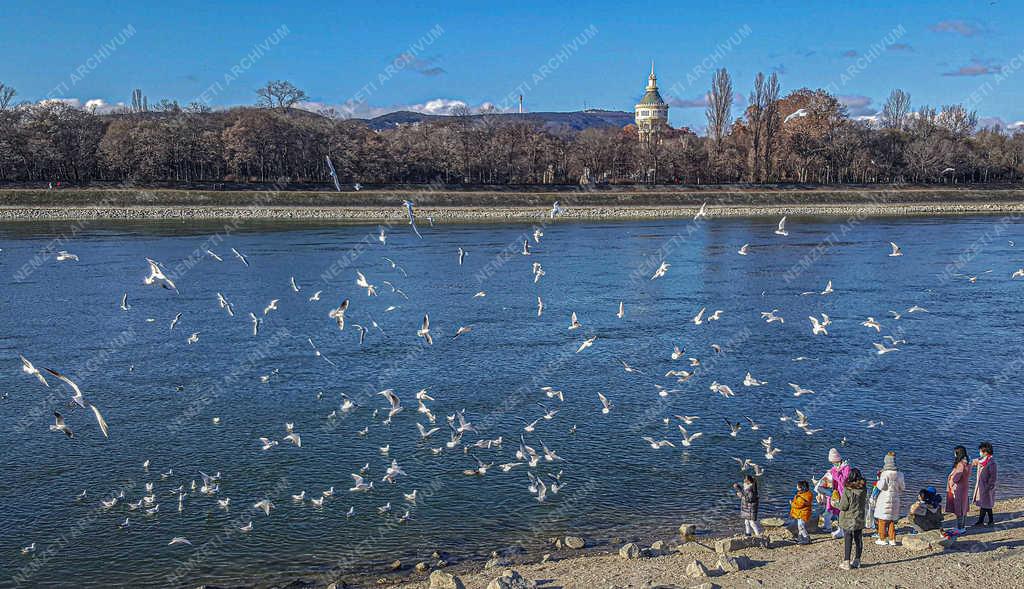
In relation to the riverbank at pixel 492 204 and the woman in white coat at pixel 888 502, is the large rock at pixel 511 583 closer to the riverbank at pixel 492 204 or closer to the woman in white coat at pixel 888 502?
the woman in white coat at pixel 888 502

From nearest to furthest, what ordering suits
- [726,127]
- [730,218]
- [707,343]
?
[707,343] < [730,218] < [726,127]

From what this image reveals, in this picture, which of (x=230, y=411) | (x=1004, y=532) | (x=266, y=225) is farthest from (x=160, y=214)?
(x=1004, y=532)

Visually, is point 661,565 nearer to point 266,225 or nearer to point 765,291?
point 765,291

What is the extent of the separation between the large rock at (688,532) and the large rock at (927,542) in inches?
147

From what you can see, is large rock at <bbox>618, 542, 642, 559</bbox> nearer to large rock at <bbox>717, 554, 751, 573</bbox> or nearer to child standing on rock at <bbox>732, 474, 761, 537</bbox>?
large rock at <bbox>717, 554, 751, 573</bbox>

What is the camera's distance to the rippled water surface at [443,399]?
53.1 ft

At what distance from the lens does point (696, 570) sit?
41.3 ft

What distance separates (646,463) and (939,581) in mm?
8006

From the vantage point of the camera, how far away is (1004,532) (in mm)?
13992

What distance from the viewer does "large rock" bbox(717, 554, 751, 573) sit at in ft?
42.4

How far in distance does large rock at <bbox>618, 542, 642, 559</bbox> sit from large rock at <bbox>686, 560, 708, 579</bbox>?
1607 millimetres

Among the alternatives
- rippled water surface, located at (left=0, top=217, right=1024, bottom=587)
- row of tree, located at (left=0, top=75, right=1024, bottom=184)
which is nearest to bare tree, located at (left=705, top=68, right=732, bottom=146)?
row of tree, located at (left=0, top=75, right=1024, bottom=184)

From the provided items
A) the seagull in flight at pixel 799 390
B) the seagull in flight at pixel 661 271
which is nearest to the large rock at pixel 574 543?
the seagull in flight at pixel 799 390

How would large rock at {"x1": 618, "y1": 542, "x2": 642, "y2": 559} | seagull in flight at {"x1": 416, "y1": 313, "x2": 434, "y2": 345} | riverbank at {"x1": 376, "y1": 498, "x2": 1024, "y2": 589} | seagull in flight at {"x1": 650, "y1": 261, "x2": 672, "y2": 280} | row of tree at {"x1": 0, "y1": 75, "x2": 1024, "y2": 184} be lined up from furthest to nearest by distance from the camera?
row of tree at {"x1": 0, "y1": 75, "x2": 1024, "y2": 184} → seagull in flight at {"x1": 650, "y1": 261, "x2": 672, "y2": 280} → seagull in flight at {"x1": 416, "y1": 313, "x2": 434, "y2": 345} → large rock at {"x1": 618, "y1": 542, "x2": 642, "y2": 559} → riverbank at {"x1": 376, "y1": 498, "x2": 1024, "y2": 589}
